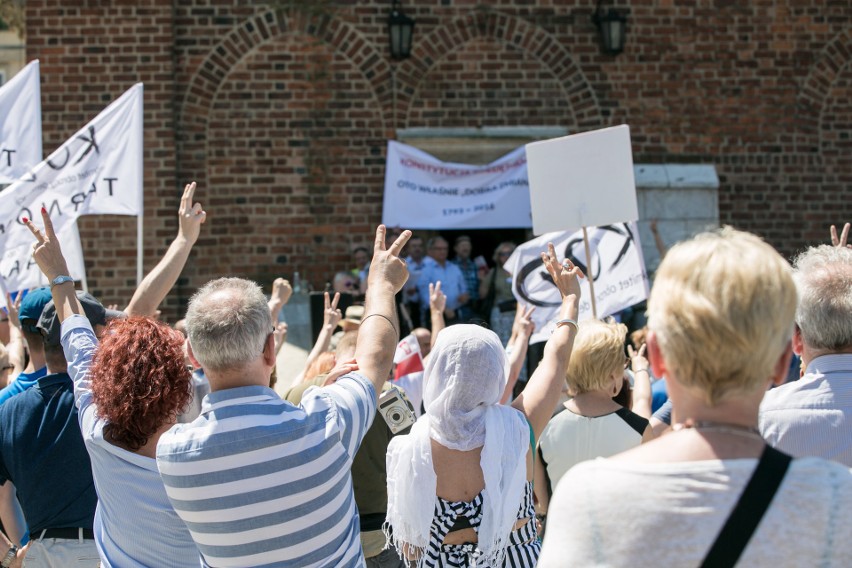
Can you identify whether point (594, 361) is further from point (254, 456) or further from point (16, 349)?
point (16, 349)

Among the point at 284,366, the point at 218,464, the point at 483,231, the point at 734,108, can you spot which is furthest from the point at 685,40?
the point at 218,464

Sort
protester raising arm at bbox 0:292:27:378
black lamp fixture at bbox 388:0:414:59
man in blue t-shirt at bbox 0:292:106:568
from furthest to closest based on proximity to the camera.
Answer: black lamp fixture at bbox 388:0:414:59 < protester raising arm at bbox 0:292:27:378 < man in blue t-shirt at bbox 0:292:106:568

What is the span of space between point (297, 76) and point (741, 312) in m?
8.01

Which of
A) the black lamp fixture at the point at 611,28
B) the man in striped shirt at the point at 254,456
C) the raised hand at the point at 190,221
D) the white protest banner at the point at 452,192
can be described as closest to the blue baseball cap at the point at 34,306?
the raised hand at the point at 190,221

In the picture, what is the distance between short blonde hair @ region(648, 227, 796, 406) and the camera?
1.50m

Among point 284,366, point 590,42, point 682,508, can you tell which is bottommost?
point 284,366

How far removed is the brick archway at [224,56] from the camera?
899cm

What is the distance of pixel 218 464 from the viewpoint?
2.11 m

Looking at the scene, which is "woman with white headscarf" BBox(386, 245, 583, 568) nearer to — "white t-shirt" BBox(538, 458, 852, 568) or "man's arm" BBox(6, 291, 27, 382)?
"white t-shirt" BBox(538, 458, 852, 568)

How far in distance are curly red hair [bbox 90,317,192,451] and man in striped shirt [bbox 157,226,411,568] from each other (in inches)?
10.0

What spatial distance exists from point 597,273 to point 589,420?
10.1 feet

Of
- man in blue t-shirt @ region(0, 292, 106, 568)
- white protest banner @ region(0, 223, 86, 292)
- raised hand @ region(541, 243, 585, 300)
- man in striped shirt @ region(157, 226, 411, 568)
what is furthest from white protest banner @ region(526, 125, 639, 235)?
Result: man in striped shirt @ region(157, 226, 411, 568)

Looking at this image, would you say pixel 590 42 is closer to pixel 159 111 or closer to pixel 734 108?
pixel 734 108

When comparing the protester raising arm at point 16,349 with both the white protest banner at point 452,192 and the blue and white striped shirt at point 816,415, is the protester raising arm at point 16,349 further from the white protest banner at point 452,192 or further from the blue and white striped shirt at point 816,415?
the white protest banner at point 452,192
